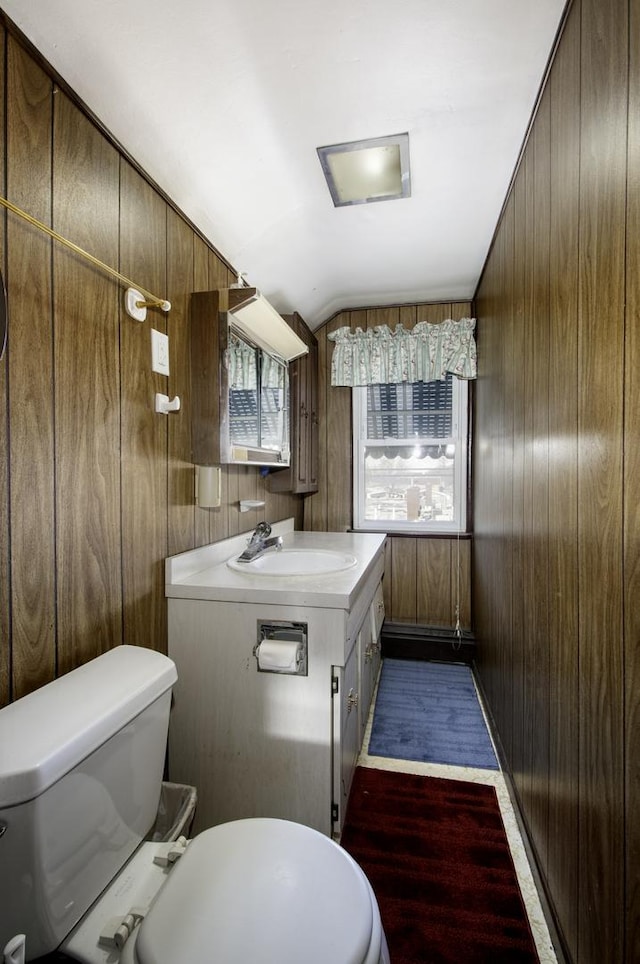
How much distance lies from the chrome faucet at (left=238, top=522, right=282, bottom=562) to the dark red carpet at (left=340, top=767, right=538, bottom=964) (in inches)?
39.1

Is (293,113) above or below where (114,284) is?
above

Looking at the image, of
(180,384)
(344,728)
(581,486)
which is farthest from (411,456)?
(581,486)

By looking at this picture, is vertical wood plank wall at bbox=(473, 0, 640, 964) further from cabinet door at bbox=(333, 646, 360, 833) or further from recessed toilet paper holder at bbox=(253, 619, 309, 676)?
recessed toilet paper holder at bbox=(253, 619, 309, 676)

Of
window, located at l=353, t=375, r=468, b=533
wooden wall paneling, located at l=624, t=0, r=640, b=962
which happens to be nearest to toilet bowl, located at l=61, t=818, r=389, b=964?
wooden wall paneling, located at l=624, t=0, r=640, b=962

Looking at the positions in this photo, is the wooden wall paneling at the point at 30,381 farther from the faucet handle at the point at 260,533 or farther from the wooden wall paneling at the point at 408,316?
the wooden wall paneling at the point at 408,316

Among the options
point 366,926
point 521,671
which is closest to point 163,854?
point 366,926

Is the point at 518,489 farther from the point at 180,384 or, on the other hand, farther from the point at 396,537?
the point at 396,537

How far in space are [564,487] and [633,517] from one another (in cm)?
33

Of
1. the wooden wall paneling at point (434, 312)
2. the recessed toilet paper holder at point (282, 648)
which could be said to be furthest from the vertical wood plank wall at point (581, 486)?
the wooden wall paneling at point (434, 312)

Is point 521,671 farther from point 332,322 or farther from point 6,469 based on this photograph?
point 332,322

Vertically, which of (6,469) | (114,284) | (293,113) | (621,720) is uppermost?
(293,113)

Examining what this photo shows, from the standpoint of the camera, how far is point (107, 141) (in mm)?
1227

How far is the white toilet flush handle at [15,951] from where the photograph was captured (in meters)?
0.65

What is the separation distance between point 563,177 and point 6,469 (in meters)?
1.48
